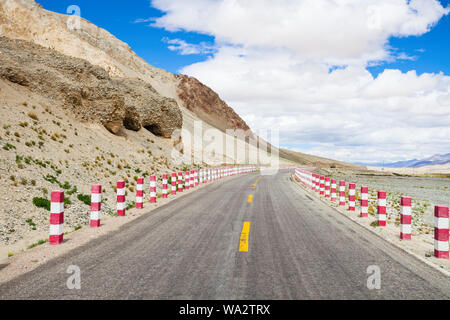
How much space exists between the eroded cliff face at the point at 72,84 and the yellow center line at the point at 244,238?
21.0 metres

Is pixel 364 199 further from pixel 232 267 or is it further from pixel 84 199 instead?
pixel 84 199

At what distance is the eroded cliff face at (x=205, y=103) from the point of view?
363ft

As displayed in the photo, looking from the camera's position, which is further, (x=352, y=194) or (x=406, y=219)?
(x=352, y=194)

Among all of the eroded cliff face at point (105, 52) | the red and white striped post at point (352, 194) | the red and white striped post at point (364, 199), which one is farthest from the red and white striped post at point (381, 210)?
the eroded cliff face at point (105, 52)

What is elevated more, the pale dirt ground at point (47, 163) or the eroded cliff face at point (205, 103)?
the eroded cliff face at point (205, 103)

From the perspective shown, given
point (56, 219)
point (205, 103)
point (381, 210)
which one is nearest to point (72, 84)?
point (56, 219)

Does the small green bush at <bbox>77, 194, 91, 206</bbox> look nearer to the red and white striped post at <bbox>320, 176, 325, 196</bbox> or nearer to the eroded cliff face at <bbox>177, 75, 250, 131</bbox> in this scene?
the red and white striped post at <bbox>320, 176, 325, 196</bbox>

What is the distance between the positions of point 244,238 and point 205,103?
4452 inches

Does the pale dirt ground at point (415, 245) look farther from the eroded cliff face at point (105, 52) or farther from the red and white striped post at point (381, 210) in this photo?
the eroded cliff face at point (105, 52)

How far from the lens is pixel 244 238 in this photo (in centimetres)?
666
